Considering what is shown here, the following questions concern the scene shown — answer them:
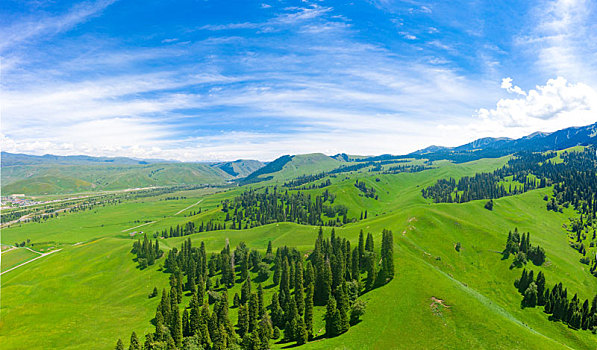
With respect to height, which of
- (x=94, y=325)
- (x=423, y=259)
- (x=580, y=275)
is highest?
(x=423, y=259)

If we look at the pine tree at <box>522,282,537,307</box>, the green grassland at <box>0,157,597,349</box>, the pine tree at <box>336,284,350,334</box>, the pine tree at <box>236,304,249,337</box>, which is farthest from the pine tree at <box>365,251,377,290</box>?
the pine tree at <box>522,282,537,307</box>

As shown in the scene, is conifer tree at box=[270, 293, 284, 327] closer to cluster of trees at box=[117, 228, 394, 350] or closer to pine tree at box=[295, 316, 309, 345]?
cluster of trees at box=[117, 228, 394, 350]

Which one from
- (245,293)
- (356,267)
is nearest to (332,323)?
(356,267)

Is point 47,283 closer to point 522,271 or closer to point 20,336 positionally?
point 20,336

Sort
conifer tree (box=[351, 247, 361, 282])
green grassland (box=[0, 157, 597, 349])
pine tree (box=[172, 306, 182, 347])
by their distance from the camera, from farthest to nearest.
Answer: conifer tree (box=[351, 247, 361, 282])
pine tree (box=[172, 306, 182, 347])
green grassland (box=[0, 157, 597, 349])

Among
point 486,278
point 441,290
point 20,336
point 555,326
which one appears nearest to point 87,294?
point 20,336

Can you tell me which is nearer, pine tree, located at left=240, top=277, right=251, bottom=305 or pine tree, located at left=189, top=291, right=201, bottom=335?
pine tree, located at left=189, top=291, right=201, bottom=335
